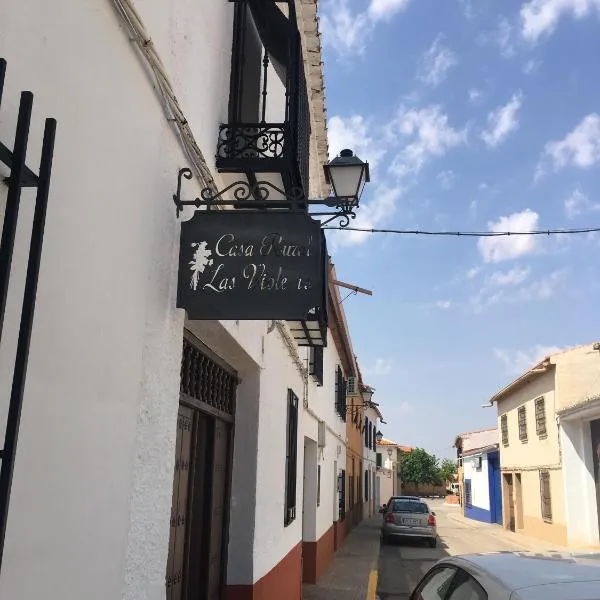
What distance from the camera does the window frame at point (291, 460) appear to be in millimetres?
7824

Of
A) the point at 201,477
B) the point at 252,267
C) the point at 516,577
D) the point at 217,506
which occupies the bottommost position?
the point at 516,577

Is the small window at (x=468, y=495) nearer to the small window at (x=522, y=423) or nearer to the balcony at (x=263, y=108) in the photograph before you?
the small window at (x=522, y=423)

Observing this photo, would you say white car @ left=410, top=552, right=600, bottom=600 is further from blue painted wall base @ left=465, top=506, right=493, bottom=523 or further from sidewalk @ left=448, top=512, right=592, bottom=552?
blue painted wall base @ left=465, top=506, right=493, bottom=523

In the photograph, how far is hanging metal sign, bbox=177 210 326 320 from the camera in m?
3.14

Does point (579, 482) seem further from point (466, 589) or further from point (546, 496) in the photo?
point (466, 589)

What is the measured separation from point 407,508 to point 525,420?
5.71 meters

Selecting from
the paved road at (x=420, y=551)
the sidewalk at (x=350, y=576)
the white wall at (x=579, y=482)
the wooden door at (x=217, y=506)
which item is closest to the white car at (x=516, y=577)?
the wooden door at (x=217, y=506)

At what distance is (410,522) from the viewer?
1889 centimetres

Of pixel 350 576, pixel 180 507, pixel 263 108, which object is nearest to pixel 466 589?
pixel 180 507

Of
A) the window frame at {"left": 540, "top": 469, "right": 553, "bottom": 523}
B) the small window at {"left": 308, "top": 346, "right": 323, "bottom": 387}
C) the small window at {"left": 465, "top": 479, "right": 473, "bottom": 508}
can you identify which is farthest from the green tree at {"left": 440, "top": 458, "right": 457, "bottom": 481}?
the small window at {"left": 308, "top": 346, "right": 323, "bottom": 387}

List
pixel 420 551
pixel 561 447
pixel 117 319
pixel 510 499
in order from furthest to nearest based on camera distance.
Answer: pixel 510 499 < pixel 561 447 < pixel 420 551 < pixel 117 319

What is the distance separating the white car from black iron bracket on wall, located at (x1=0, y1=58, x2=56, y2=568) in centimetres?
228

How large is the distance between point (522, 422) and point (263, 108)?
20.3 metres

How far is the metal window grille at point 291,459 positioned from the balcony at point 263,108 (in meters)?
3.32
